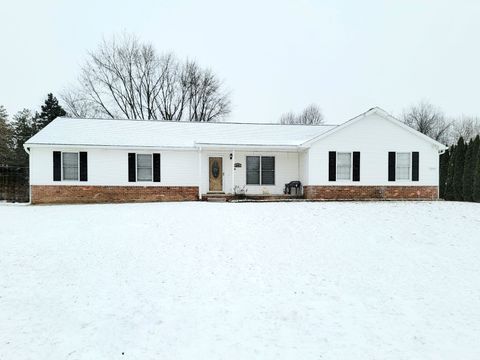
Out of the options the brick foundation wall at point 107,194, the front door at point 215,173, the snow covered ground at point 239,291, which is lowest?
the snow covered ground at point 239,291

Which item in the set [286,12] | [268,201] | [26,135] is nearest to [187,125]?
[268,201]

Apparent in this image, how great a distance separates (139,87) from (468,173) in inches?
1130

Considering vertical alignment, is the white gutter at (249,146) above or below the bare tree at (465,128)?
below

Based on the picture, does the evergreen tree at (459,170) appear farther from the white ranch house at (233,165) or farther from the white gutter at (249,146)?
the white gutter at (249,146)

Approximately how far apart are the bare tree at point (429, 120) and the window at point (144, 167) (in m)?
45.8

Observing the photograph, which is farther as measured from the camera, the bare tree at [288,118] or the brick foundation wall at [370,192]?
the bare tree at [288,118]

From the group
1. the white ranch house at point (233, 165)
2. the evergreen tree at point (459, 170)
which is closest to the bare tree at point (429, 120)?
the evergreen tree at point (459, 170)

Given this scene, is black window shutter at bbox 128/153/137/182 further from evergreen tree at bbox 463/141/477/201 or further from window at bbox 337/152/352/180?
evergreen tree at bbox 463/141/477/201

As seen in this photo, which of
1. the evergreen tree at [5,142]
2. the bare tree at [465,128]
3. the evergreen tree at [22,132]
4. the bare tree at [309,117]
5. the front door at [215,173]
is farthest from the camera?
the bare tree at [465,128]

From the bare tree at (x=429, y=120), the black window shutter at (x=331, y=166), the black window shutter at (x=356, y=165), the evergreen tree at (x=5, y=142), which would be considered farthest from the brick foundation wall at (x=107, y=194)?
the bare tree at (x=429, y=120)

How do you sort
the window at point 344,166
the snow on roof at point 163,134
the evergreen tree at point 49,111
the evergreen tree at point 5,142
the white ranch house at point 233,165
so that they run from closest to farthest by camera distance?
the white ranch house at point 233,165
the window at point 344,166
the snow on roof at point 163,134
the evergreen tree at point 49,111
the evergreen tree at point 5,142

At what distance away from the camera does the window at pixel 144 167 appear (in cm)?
1681

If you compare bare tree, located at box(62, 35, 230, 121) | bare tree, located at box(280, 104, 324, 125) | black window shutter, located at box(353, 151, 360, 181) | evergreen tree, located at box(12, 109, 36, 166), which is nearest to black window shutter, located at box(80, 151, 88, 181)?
black window shutter, located at box(353, 151, 360, 181)

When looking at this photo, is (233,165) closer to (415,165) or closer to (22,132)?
(415,165)
